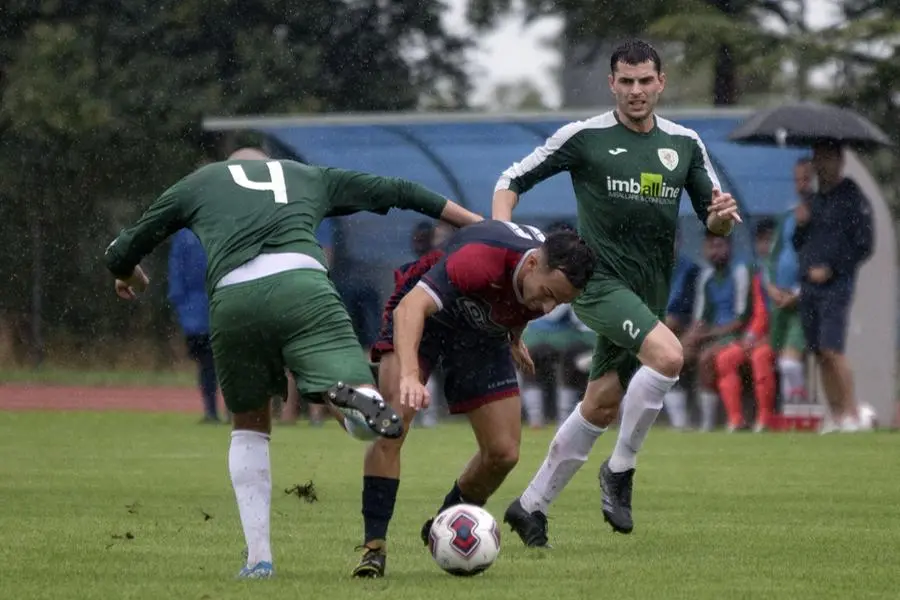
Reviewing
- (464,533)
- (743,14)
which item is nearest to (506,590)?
(464,533)

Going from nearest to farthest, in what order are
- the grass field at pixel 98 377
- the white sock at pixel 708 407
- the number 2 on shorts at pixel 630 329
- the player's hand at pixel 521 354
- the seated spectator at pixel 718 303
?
the player's hand at pixel 521 354, the number 2 on shorts at pixel 630 329, the seated spectator at pixel 718 303, the white sock at pixel 708 407, the grass field at pixel 98 377

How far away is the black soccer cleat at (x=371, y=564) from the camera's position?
7.71 metres

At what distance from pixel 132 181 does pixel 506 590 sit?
78.4 ft

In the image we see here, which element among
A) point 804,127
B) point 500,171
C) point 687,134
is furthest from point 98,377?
point 687,134

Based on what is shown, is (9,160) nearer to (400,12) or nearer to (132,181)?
(132,181)

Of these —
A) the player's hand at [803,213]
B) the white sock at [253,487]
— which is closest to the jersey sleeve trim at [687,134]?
the white sock at [253,487]

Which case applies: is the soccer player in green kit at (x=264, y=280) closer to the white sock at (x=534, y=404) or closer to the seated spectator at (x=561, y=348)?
the white sock at (x=534, y=404)

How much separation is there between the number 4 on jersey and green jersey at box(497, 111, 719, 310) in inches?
81.3

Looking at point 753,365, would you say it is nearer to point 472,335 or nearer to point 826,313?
point 826,313

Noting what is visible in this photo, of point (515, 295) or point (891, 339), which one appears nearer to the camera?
point (515, 295)

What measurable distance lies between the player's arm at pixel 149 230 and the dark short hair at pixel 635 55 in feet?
8.72

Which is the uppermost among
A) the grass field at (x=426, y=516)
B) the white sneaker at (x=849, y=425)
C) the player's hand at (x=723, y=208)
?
the player's hand at (x=723, y=208)

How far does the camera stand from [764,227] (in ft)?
65.9

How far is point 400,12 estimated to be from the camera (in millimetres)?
34062
